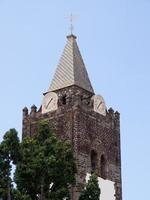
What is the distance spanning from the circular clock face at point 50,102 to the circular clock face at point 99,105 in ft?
8.03

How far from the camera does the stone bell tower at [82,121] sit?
5203 cm

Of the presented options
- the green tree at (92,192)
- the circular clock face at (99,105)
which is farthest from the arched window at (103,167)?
the green tree at (92,192)

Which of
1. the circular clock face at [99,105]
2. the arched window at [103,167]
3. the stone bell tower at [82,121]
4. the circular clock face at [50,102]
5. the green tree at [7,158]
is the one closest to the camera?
the green tree at [7,158]

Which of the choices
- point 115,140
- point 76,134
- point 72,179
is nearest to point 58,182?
point 72,179

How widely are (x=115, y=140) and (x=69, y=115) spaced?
404cm

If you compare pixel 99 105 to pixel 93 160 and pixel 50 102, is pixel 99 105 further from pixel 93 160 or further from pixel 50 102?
pixel 93 160

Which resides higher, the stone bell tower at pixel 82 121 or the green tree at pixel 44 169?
the stone bell tower at pixel 82 121

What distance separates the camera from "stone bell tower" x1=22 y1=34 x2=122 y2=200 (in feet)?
171

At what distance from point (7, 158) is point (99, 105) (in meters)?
15.0

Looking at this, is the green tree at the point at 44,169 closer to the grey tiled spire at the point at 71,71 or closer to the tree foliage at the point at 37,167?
the tree foliage at the point at 37,167

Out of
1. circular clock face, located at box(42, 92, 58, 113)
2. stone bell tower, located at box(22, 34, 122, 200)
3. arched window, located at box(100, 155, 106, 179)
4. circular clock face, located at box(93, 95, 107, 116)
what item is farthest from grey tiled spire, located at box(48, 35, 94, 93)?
arched window, located at box(100, 155, 106, 179)

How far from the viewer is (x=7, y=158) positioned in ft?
132

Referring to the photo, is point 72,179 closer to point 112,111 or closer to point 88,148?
point 88,148

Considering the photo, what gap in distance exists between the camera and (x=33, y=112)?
2154 inches
